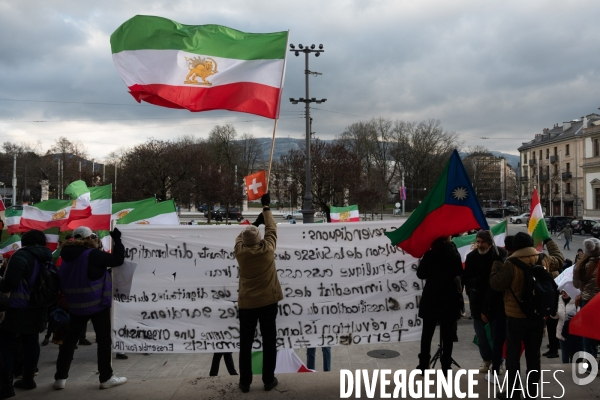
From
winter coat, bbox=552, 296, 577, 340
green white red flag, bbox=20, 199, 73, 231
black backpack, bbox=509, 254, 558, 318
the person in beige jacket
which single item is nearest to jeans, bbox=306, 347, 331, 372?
the person in beige jacket

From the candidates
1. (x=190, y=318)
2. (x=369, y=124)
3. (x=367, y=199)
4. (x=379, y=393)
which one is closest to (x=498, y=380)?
(x=379, y=393)

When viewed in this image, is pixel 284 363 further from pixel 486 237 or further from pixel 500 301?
pixel 486 237

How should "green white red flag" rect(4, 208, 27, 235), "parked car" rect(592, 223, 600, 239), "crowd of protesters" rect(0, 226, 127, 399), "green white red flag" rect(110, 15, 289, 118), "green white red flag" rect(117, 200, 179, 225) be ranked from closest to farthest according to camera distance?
"crowd of protesters" rect(0, 226, 127, 399) → "green white red flag" rect(110, 15, 289, 118) → "green white red flag" rect(117, 200, 179, 225) → "green white red flag" rect(4, 208, 27, 235) → "parked car" rect(592, 223, 600, 239)

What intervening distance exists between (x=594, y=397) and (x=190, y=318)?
3.93 m

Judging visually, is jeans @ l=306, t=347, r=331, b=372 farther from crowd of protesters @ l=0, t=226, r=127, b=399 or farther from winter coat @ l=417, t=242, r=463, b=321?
crowd of protesters @ l=0, t=226, r=127, b=399

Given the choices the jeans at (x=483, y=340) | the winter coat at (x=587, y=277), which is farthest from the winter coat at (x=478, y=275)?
the winter coat at (x=587, y=277)

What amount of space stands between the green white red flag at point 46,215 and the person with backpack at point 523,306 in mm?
9020

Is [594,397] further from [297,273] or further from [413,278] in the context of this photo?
[297,273]

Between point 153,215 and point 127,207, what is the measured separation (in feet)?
3.17

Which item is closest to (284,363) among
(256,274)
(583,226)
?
(256,274)

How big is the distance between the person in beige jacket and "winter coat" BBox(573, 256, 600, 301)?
3.41 meters

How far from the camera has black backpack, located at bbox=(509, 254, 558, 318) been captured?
158 inches

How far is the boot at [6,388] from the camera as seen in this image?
433cm

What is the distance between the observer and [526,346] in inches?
166
